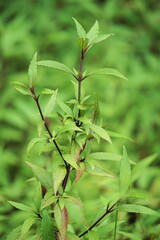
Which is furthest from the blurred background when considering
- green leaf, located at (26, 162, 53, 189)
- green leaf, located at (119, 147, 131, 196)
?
green leaf, located at (119, 147, 131, 196)

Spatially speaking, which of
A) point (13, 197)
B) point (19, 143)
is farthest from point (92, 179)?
point (19, 143)

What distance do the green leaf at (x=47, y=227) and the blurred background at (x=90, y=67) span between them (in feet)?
4.31

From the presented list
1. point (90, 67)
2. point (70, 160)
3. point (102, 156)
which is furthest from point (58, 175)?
point (90, 67)

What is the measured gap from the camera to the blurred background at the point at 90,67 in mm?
3051

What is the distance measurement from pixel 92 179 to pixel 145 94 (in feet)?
3.49

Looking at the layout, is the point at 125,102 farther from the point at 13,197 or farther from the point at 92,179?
the point at 13,197

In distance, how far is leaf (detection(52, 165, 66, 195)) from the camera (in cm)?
115

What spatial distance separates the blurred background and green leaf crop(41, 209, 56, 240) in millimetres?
1314

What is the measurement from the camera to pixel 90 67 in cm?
345

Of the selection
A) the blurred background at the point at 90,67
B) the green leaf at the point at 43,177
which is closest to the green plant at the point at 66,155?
the green leaf at the point at 43,177

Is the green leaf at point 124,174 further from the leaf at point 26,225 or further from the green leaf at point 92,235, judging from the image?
the leaf at point 26,225

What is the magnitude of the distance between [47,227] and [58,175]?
0.13 metres

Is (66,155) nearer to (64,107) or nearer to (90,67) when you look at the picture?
(64,107)

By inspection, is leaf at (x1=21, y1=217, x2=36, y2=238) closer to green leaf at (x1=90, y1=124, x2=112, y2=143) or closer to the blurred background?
green leaf at (x1=90, y1=124, x2=112, y2=143)
